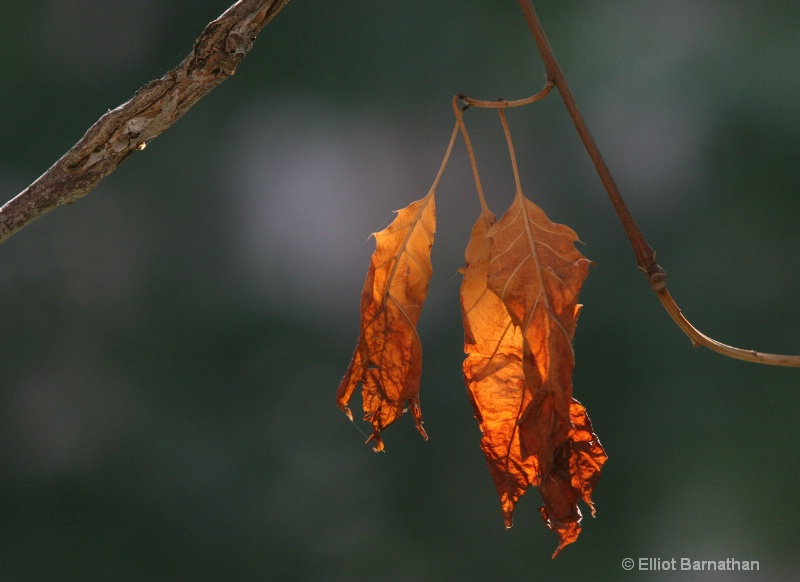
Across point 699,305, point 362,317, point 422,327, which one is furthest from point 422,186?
point 362,317

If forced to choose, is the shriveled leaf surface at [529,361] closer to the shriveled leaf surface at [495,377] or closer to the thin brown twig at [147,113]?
the shriveled leaf surface at [495,377]

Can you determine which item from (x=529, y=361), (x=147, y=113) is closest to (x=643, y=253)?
(x=529, y=361)

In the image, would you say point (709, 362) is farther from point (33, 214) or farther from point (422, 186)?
point (33, 214)

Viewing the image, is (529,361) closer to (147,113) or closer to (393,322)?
(393,322)

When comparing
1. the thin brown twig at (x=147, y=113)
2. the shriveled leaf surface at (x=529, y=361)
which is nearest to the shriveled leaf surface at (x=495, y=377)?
the shriveled leaf surface at (x=529, y=361)

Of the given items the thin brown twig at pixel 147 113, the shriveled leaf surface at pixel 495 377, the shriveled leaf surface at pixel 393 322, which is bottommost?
the shriveled leaf surface at pixel 495 377

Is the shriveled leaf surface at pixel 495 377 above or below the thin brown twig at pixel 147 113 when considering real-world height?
below

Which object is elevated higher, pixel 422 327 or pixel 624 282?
pixel 422 327
